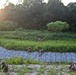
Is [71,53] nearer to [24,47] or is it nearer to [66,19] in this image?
Result: [24,47]

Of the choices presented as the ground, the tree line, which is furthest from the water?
the tree line

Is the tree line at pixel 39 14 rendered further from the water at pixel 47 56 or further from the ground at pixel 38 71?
the ground at pixel 38 71

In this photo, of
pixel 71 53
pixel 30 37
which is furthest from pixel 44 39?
pixel 71 53

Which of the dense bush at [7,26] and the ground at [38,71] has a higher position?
the dense bush at [7,26]

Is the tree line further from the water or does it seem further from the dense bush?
the water

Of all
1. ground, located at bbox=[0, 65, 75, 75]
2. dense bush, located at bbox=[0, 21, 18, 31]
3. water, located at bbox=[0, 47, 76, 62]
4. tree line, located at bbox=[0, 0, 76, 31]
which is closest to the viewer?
ground, located at bbox=[0, 65, 75, 75]

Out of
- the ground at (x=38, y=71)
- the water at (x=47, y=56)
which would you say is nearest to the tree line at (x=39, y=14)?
the water at (x=47, y=56)

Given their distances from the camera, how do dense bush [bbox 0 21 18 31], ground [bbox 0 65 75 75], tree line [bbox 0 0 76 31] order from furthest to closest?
tree line [bbox 0 0 76 31] < dense bush [bbox 0 21 18 31] < ground [bbox 0 65 75 75]

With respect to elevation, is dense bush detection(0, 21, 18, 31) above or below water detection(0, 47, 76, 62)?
above

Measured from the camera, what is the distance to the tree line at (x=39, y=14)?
2162cm

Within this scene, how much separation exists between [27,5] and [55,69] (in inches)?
799

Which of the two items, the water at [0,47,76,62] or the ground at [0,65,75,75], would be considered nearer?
the ground at [0,65,75,75]

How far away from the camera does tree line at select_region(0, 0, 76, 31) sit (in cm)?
2162

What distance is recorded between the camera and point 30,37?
16578 mm
